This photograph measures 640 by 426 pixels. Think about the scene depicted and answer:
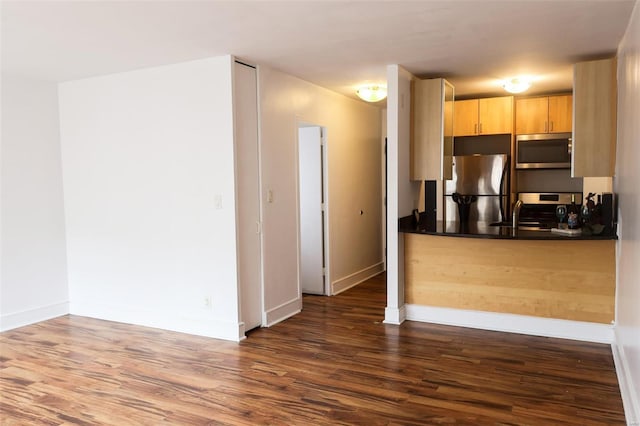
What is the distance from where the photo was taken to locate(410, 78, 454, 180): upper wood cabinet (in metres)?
4.70

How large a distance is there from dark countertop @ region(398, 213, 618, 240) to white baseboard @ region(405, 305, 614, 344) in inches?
29.6

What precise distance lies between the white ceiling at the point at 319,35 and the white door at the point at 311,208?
105cm

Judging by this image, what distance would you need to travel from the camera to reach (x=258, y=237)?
4.47 m

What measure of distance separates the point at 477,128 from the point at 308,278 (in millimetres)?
2841

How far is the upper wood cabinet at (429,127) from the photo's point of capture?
4.70 metres

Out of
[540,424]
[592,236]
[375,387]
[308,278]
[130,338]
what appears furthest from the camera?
[308,278]

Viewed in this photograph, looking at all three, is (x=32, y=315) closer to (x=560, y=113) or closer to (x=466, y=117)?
(x=466, y=117)

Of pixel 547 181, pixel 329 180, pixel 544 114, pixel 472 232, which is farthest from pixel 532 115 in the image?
pixel 329 180

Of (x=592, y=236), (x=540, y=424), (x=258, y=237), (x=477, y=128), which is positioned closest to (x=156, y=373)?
(x=258, y=237)

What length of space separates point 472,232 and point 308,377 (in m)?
1.97

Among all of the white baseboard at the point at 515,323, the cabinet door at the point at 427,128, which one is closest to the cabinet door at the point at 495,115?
the cabinet door at the point at 427,128

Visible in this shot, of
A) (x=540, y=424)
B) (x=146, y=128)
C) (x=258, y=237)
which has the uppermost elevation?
(x=146, y=128)

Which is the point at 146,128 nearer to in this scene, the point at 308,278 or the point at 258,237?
the point at 258,237

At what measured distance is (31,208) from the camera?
4.87 m
